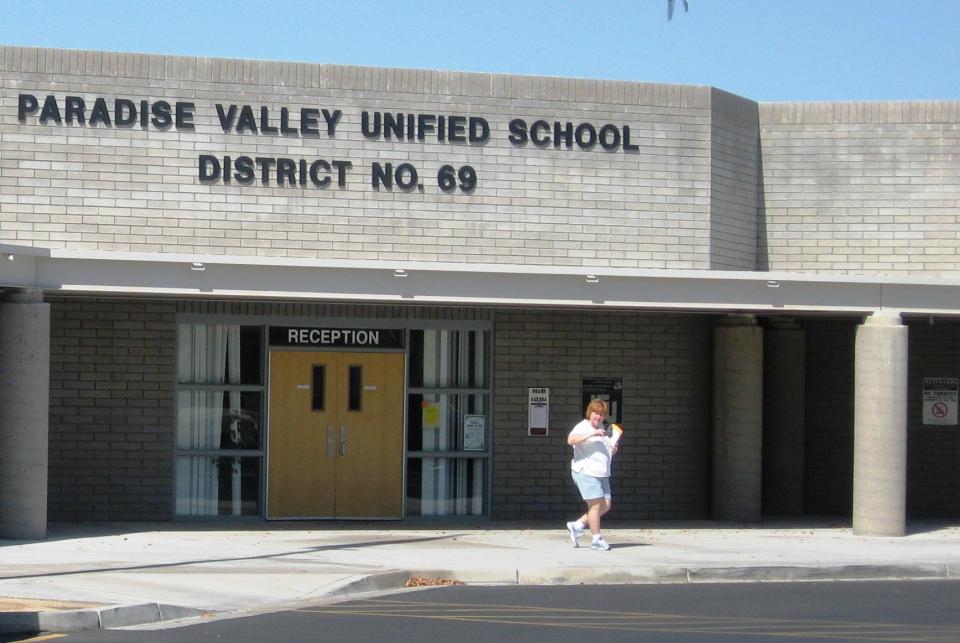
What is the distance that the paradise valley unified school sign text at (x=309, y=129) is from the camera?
17.1 meters

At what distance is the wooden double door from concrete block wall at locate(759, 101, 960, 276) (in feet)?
18.2

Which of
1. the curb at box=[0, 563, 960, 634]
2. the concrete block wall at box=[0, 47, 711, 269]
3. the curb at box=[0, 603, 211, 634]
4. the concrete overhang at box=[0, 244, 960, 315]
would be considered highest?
the concrete block wall at box=[0, 47, 711, 269]

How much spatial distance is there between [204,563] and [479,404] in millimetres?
5800

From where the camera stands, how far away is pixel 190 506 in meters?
18.2

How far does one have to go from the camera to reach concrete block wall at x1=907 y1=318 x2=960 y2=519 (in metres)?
20.3

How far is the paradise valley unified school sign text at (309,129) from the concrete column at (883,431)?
12.9 feet

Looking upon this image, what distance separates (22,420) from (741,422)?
9.05m

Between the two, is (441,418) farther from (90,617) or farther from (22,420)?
(90,617)

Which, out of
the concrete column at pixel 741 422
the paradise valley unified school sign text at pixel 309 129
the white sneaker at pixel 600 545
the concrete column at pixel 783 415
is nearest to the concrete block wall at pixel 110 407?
the paradise valley unified school sign text at pixel 309 129

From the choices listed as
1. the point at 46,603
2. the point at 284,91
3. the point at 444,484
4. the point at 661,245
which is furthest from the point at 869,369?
the point at 46,603

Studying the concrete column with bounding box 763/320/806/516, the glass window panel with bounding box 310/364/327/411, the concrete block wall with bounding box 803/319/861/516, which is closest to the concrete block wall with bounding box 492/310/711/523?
the concrete column with bounding box 763/320/806/516

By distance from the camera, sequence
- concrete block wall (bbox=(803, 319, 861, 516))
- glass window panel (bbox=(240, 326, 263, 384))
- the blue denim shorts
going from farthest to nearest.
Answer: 1. concrete block wall (bbox=(803, 319, 861, 516))
2. glass window panel (bbox=(240, 326, 263, 384))
3. the blue denim shorts

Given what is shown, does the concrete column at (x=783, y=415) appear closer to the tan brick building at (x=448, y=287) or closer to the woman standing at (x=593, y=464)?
the tan brick building at (x=448, y=287)

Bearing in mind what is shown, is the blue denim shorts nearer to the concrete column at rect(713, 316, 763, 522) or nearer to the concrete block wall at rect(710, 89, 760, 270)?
Result: the concrete column at rect(713, 316, 763, 522)
